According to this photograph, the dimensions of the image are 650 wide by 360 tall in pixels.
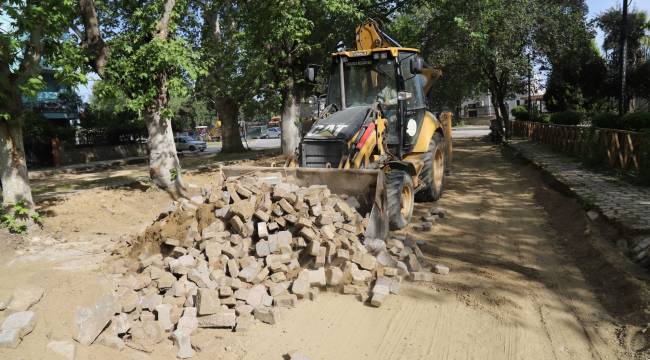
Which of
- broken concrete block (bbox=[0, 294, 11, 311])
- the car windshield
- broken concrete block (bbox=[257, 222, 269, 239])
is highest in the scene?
the car windshield

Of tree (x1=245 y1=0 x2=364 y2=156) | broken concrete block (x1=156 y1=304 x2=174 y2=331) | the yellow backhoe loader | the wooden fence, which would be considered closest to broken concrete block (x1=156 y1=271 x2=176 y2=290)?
broken concrete block (x1=156 y1=304 x2=174 y2=331)

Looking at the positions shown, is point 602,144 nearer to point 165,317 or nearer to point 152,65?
point 152,65

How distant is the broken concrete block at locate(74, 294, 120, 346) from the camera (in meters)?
3.97

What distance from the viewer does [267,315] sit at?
14.9ft

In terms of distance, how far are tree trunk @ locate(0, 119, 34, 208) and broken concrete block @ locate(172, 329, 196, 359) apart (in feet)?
17.3

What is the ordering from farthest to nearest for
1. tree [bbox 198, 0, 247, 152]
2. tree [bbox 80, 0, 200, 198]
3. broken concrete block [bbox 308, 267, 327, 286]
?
tree [bbox 198, 0, 247, 152] < tree [bbox 80, 0, 200, 198] < broken concrete block [bbox 308, 267, 327, 286]

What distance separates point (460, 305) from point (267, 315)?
76.5 inches

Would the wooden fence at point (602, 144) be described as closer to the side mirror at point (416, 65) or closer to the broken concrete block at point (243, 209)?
the side mirror at point (416, 65)

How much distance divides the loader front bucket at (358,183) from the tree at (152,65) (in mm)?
4793

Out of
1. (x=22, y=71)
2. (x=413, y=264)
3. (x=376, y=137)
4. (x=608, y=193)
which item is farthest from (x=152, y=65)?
(x=608, y=193)

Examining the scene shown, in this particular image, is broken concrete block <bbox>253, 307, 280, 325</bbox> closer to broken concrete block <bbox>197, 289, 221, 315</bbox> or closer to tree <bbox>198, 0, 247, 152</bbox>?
broken concrete block <bbox>197, 289, 221, 315</bbox>

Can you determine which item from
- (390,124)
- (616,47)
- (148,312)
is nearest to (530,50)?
(616,47)

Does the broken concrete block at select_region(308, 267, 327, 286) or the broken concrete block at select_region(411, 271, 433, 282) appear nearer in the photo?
the broken concrete block at select_region(308, 267, 327, 286)

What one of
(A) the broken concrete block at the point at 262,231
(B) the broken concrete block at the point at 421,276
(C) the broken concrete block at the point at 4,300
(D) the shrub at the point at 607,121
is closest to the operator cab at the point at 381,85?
(B) the broken concrete block at the point at 421,276
